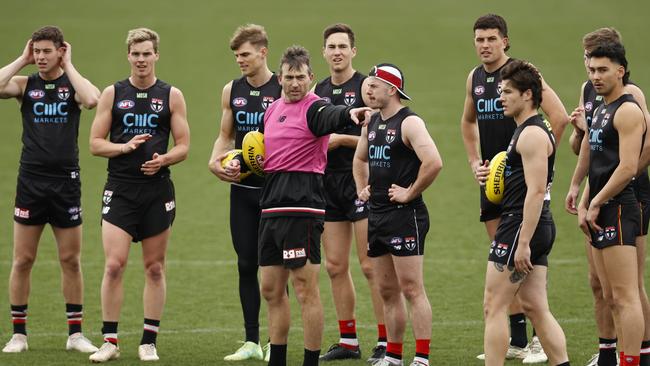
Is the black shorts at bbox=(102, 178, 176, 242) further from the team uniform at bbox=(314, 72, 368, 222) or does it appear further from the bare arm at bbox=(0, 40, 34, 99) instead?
the team uniform at bbox=(314, 72, 368, 222)

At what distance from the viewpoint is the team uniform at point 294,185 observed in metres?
8.14

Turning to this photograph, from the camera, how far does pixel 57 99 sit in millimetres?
9758

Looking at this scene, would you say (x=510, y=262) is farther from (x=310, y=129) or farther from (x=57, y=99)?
(x=57, y=99)

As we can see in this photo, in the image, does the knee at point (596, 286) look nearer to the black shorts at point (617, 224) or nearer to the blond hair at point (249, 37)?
the black shorts at point (617, 224)

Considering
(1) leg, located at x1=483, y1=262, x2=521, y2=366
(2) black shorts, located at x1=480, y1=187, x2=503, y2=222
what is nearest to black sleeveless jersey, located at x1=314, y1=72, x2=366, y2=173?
(2) black shorts, located at x1=480, y1=187, x2=503, y2=222

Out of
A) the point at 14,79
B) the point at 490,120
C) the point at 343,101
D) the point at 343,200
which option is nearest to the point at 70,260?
the point at 14,79

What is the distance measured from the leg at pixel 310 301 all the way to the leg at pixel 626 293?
2170 mm

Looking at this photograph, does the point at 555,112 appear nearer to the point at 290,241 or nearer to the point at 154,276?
the point at 290,241

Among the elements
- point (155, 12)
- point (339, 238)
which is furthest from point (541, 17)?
point (339, 238)

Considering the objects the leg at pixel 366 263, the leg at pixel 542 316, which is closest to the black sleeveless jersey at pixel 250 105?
the leg at pixel 366 263

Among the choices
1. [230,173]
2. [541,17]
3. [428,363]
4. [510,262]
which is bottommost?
[428,363]

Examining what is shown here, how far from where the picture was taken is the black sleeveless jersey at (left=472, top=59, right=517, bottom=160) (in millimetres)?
9180

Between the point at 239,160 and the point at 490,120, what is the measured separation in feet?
7.34

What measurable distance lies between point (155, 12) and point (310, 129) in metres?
25.4
